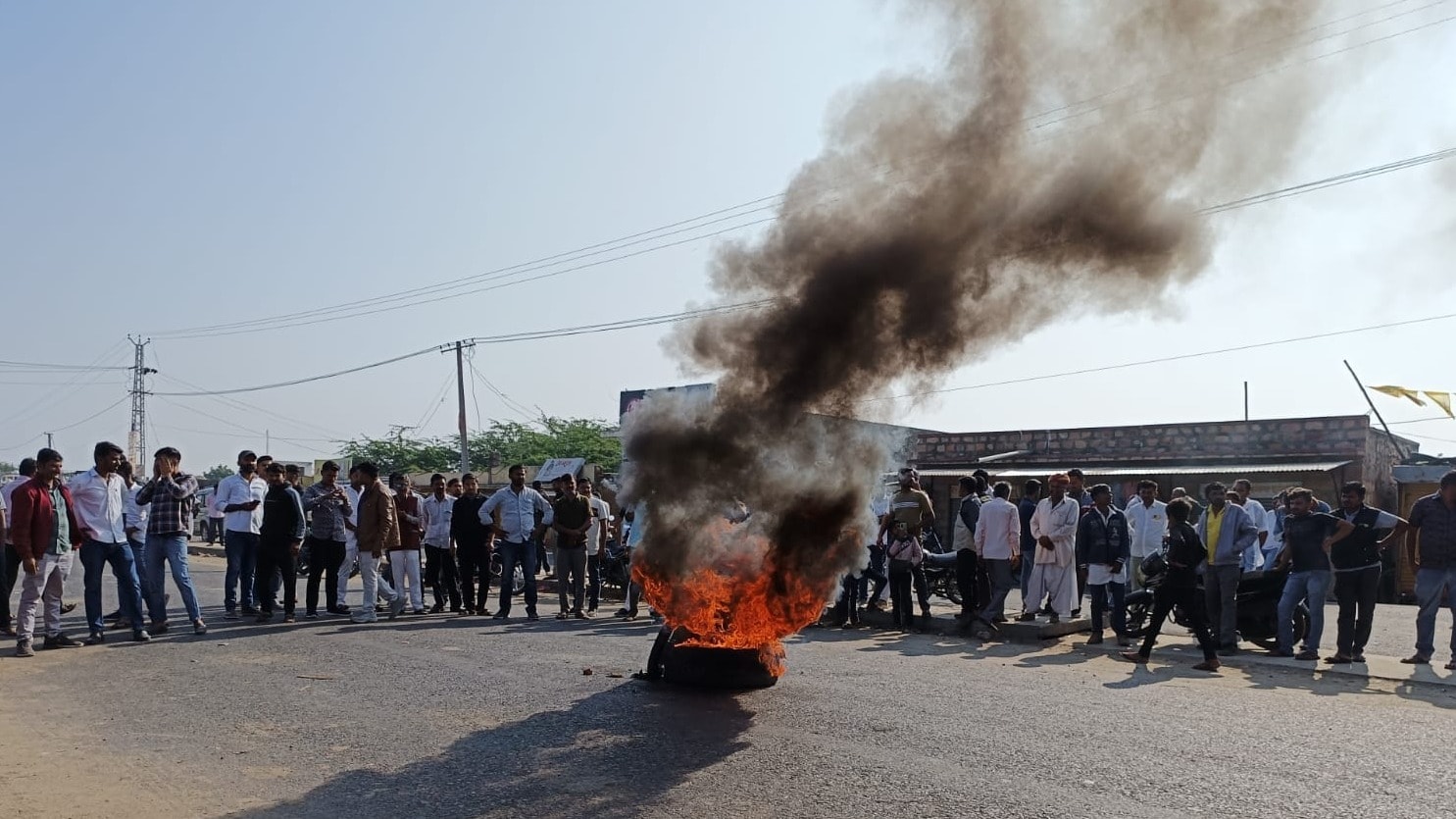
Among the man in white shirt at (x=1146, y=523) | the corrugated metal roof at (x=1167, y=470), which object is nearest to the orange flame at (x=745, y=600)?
the man in white shirt at (x=1146, y=523)

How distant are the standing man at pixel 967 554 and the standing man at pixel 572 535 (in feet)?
14.8

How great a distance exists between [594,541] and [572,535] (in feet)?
6.84

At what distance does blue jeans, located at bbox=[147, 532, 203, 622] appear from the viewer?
35.1 ft

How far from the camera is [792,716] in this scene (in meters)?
6.83

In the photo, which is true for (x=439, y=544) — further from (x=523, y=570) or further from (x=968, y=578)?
(x=968, y=578)

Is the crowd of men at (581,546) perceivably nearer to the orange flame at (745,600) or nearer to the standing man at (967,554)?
the standing man at (967,554)

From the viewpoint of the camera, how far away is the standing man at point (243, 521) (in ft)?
40.1

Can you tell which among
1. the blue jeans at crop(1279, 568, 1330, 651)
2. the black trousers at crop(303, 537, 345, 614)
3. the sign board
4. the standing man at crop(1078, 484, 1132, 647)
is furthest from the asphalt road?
the sign board

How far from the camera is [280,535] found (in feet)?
39.4

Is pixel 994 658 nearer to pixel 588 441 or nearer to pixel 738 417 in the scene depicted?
pixel 738 417

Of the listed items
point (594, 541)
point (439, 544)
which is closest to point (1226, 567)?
point (594, 541)

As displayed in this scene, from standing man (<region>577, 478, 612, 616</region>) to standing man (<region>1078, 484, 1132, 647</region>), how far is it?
6.19m

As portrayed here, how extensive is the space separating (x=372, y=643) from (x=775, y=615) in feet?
15.9

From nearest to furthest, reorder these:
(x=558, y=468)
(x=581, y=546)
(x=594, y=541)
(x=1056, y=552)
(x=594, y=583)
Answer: (x=1056, y=552) < (x=581, y=546) < (x=594, y=583) < (x=594, y=541) < (x=558, y=468)
